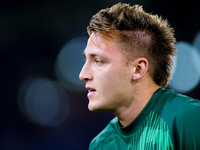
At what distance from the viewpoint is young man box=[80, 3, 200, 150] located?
4.64ft

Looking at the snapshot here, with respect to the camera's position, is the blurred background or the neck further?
the blurred background

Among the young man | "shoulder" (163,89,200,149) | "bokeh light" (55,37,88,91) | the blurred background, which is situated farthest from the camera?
"bokeh light" (55,37,88,91)

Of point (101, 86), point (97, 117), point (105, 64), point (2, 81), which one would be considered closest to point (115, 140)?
point (101, 86)

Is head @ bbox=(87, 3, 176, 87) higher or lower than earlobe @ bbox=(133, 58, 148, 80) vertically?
higher

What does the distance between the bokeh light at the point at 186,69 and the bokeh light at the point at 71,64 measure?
7.04 feet

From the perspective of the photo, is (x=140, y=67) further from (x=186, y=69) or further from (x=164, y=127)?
(x=186, y=69)

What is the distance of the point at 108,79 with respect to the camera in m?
1.44

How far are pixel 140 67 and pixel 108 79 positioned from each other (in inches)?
9.8

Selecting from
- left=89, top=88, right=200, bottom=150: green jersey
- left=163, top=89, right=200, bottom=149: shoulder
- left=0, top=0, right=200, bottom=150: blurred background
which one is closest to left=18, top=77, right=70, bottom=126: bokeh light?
left=0, top=0, right=200, bottom=150: blurred background

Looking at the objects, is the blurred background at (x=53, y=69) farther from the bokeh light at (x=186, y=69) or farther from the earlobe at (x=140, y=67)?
the earlobe at (x=140, y=67)

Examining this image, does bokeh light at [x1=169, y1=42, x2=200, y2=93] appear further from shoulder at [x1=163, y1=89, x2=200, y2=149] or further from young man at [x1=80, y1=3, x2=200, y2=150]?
shoulder at [x1=163, y1=89, x2=200, y2=149]

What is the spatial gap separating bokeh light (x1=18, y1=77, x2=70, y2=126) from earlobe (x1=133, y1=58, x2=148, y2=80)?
3.45 m

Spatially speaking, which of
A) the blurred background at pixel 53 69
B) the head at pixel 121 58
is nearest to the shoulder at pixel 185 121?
the head at pixel 121 58

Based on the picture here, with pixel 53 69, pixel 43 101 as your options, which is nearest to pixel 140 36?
pixel 53 69
